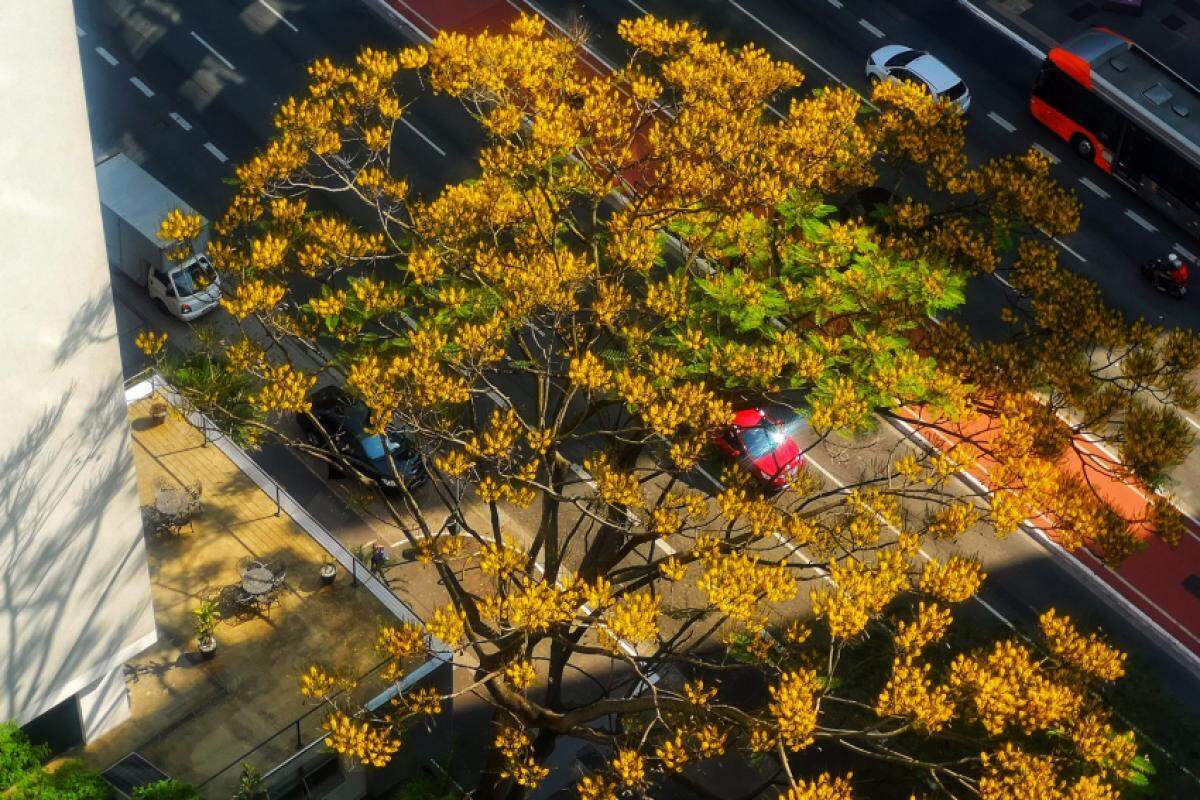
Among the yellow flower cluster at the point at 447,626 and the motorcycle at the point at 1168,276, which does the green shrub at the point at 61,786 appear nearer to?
the yellow flower cluster at the point at 447,626

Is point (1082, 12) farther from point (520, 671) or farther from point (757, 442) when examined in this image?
point (520, 671)

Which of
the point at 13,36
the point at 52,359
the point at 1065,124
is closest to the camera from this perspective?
the point at 13,36

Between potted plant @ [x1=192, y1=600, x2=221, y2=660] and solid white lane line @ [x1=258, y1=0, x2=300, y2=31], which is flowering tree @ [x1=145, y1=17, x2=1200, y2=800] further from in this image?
solid white lane line @ [x1=258, y1=0, x2=300, y2=31]

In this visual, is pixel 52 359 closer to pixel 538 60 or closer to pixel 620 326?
pixel 620 326

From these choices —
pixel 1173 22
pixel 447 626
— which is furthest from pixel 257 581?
pixel 1173 22

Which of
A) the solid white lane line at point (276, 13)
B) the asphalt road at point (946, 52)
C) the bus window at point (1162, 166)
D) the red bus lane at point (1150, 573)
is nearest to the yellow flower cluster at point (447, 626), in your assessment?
the red bus lane at point (1150, 573)

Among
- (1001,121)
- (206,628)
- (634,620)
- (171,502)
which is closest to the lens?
(634,620)

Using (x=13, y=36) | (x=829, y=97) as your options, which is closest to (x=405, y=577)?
(x=829, y=97)
